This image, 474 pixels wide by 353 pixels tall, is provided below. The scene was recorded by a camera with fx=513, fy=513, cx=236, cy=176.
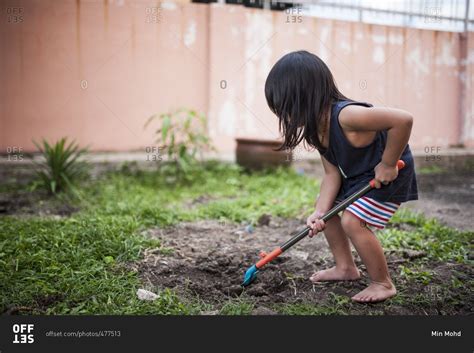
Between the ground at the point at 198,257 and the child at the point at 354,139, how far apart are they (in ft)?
0.92

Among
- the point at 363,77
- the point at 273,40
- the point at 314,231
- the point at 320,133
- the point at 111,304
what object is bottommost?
the point at 111,304

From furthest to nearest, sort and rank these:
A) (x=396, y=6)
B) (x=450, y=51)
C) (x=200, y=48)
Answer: (x=200, y=48) → (x=450, y=51) → (x=396, y=6)

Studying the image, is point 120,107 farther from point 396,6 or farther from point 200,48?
point 396,6

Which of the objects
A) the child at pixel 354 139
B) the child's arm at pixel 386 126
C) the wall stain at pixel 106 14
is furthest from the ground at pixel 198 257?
the wall stain at pixel 106 14

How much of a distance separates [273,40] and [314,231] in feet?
14.8

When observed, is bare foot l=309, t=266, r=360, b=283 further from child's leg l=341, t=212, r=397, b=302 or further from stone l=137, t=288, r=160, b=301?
stone l=137, t=288, r=160, b=301

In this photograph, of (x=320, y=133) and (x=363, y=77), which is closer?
(x=320, y=133)

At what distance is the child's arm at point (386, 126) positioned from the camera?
6.70ft

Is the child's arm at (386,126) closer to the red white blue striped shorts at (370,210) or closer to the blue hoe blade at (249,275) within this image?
the red white blue striped shorts at (370,210)

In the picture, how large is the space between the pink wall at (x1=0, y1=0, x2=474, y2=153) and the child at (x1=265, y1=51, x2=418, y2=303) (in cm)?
347

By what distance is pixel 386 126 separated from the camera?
2.06m

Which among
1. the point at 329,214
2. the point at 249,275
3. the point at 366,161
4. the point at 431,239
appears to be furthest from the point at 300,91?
the point at 431,239

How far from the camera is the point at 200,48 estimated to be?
6.20 metres

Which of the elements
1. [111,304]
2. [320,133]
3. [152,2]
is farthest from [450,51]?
[111,304]
